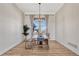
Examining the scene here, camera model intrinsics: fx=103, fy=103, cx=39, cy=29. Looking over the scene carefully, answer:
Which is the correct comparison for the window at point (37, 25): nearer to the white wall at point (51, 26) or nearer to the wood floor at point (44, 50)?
the white wall at point (51, 26)

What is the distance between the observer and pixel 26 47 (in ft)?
9.03

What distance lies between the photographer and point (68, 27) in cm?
285

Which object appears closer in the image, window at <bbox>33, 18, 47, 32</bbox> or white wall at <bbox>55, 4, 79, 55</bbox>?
white wall at <bbox>55, 4, 79, 55</bbox>

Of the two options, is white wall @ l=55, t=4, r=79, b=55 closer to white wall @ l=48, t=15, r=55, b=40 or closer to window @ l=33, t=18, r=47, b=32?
white wall @ l=48, t=15, r=55, b=40

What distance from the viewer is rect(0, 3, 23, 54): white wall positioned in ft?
8.72

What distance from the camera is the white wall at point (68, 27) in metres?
2.49

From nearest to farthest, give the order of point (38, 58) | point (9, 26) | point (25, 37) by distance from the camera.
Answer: point (38, 58)
point (25, 37)
point (9, 26)

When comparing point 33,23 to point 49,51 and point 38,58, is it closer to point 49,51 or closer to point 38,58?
point 49,51

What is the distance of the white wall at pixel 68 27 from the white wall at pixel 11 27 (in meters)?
1.05

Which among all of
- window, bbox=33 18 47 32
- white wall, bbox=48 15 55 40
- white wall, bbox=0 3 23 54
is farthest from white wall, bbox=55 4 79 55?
white wall, bbox=0 3 23 54

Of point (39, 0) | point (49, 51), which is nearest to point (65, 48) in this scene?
point (49, 51)

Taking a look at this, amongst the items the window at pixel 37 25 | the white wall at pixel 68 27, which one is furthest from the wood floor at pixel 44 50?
the window at pixel 37 25

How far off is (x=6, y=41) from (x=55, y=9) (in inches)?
63.0

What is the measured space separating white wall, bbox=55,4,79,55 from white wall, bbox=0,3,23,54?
3.44 feet
